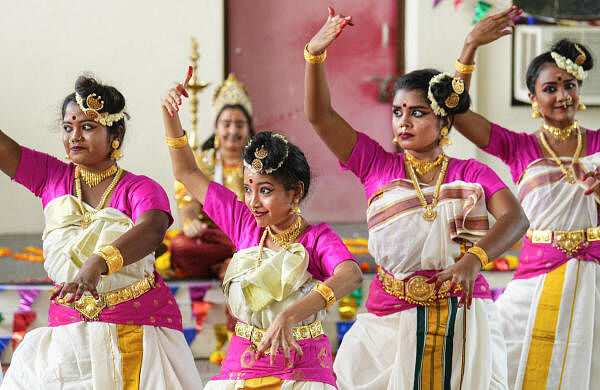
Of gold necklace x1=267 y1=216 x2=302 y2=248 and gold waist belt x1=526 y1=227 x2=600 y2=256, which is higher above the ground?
gold necklace x1=267 y1=216 x2=302 y2=248

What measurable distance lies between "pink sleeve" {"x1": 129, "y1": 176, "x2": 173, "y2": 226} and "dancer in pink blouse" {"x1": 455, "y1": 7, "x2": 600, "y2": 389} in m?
1.44

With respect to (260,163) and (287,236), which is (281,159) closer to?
(260,163)

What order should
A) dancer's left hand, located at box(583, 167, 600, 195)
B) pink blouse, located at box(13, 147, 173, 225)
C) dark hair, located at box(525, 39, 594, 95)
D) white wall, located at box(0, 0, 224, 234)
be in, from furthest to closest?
white wall, located at box(0, 0, 224, 234), dark hair, located at box(525, 39, 594, 95), dancer's left hand, located at box(583, 167, 600, 195), pink blouse, located at box(13, 147, 173, 225)

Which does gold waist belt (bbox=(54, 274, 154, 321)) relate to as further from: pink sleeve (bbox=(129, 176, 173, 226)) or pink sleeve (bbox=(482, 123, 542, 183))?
pink sleeve (bbox=(482, 123, 542, 183))

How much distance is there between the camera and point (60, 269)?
2.99 m

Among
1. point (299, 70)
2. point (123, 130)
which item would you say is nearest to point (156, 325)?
point (123, 130)

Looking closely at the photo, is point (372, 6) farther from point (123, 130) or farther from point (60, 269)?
point (60, 269)

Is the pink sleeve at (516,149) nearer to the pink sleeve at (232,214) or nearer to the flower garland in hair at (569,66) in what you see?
the flower garland in hair at (569,66)

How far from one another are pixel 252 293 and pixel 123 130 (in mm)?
977

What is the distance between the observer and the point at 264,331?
2.77 metres

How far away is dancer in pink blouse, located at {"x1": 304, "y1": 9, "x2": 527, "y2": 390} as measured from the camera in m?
3.09

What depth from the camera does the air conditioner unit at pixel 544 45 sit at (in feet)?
22.3

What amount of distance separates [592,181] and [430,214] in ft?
3.45

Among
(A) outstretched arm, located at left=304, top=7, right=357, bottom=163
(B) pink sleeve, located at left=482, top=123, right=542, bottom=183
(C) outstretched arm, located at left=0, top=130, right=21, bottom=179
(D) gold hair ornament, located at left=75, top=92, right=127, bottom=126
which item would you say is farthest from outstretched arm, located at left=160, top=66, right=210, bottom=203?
(B) pink sleeve, located at left=482, top=123, right=542, bottom=183
